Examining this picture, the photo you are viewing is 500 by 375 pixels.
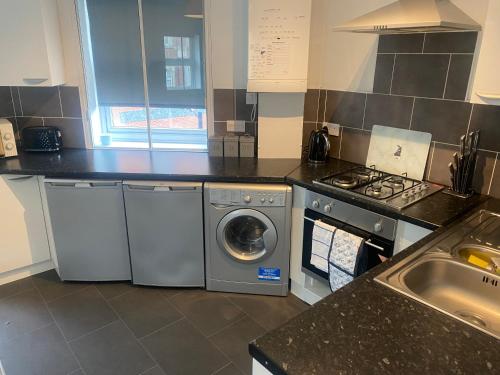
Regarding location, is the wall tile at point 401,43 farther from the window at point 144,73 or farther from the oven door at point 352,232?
the window at point 144,73

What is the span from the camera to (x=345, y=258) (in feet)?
6.86

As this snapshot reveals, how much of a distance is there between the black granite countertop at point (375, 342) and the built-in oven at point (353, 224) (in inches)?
31.2

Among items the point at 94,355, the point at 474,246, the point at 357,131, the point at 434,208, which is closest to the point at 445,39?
the point at 357,131

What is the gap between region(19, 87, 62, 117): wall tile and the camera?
2975 mm

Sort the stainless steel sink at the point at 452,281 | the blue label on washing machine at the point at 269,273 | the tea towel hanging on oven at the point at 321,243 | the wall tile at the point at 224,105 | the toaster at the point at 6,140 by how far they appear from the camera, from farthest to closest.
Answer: the wall tile at the point at 224,105
the toaster at the point at 6,140
the blue label on washing machine at the point at 269,273
the tea towel hanging on oven at the point at 321,243
the stainless steel sink at the point at 452,281

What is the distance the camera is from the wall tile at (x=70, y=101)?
2.98 m

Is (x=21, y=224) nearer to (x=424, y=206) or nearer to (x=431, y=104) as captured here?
(x=424, y=206)

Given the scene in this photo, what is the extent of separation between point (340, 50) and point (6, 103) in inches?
101

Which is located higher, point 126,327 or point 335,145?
point 335,145

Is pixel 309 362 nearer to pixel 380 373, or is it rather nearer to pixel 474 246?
pixel 380 373

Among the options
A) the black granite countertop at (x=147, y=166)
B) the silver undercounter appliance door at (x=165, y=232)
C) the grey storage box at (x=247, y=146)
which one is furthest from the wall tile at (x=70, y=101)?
the grey storage box at (x=247, y=146)

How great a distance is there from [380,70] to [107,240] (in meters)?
2.14

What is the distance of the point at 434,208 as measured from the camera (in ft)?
6.27

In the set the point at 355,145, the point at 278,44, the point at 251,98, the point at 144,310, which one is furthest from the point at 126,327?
the point at 278,44
